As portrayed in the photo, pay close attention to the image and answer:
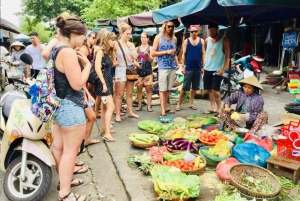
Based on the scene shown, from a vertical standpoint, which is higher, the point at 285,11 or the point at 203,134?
the point at 285,11

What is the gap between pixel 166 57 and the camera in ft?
20.1

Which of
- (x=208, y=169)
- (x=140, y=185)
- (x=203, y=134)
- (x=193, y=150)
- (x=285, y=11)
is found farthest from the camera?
(x=285, y=11)

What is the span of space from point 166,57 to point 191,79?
0.88 m

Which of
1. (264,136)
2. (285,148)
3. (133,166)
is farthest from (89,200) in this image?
(264,136)

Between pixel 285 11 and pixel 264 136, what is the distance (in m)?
3.11

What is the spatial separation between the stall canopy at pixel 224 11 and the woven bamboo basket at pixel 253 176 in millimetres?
2157

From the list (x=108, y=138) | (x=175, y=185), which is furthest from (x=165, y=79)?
(x=175, y=185)

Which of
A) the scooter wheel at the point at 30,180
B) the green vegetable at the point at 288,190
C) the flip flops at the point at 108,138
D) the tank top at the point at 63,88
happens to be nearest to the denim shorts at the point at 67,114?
the tank top at the point at 63,88

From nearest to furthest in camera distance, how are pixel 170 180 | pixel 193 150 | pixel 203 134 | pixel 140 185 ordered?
pixel 170 180 < pixel 140 185 < pixel 193 150 < pixel 203 134

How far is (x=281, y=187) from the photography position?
3.19 m

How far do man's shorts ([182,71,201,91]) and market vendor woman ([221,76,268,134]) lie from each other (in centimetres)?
163

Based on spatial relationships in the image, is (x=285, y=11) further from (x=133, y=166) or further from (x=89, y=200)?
(x=89, y=200)

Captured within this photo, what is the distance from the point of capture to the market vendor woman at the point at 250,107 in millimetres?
4625

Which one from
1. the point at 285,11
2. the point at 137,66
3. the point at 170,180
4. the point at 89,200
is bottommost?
the point at 89,200
